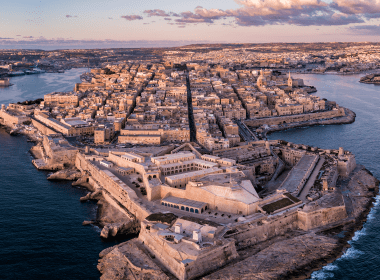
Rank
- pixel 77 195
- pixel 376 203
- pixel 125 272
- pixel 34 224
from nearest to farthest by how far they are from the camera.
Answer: pixel 125 272, pixel 34 224, pixel 376 203, pixel 77 195

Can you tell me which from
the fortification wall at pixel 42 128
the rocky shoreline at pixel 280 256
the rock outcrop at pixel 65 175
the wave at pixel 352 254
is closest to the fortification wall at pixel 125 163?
the rock outcrop at pixel 65 175

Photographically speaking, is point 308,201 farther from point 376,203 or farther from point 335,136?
point 335,136

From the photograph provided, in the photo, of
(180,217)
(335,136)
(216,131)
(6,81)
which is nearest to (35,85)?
(6,81)

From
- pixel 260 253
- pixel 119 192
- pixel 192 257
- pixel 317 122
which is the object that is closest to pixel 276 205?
pixel 260 253

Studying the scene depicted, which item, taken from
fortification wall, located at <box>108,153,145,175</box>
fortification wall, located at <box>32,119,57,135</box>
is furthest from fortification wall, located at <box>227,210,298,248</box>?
fortification wall, located at <box>32,119,57,135</box>

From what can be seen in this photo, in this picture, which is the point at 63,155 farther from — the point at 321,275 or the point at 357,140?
the point at 357,140

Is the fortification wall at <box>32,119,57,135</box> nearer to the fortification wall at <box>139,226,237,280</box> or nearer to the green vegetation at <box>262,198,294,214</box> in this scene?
the fortification wall at <box>139,226,237,280</box>

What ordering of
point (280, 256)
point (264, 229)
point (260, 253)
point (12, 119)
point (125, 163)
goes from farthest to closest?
1. point (12, 119)
2. point (125, 163)
3. point (264, 229)
4. point (260, 253)
5. point (280, 256)
